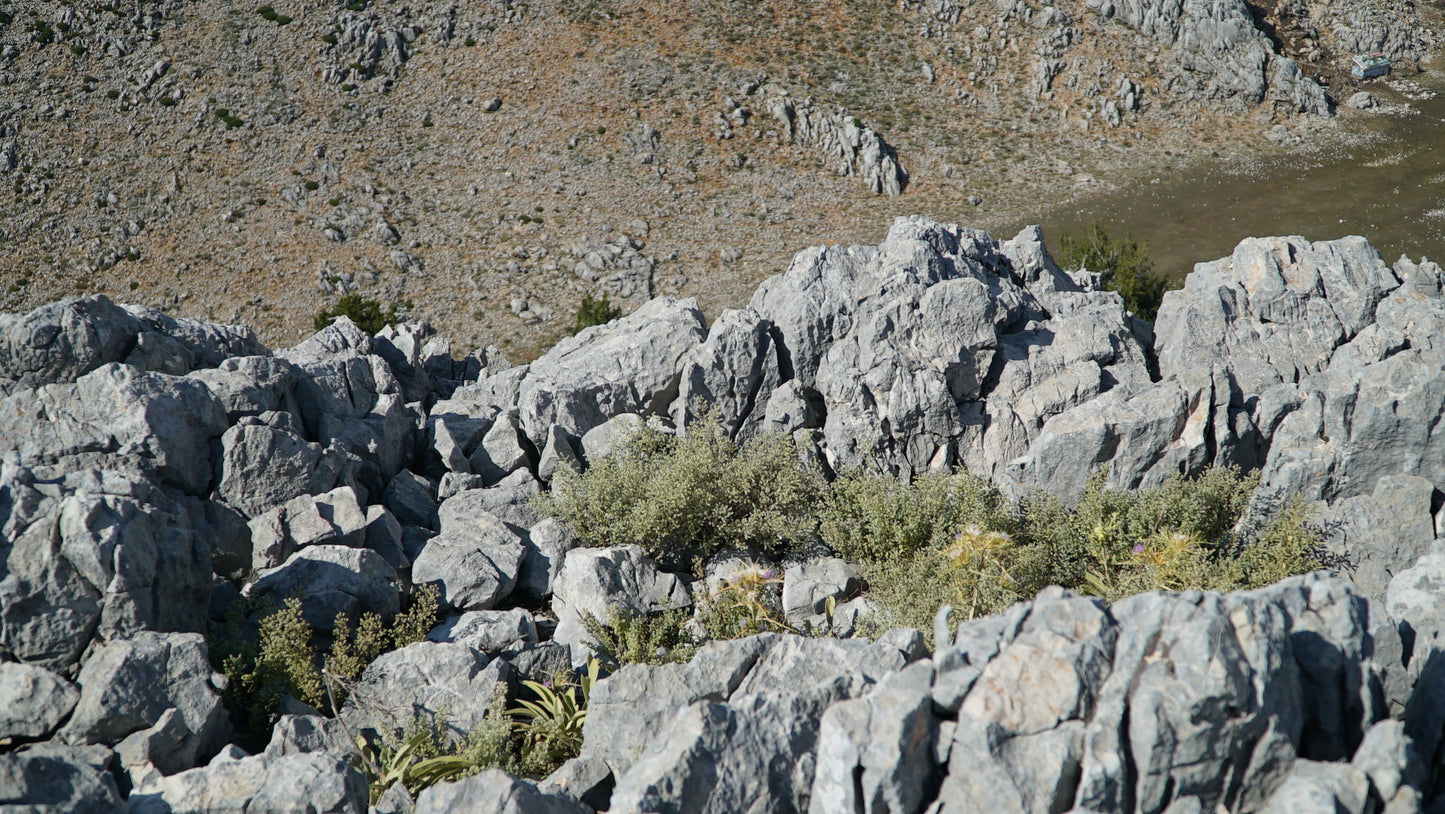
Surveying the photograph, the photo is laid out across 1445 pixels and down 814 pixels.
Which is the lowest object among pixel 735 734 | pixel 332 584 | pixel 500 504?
pixel 500 504

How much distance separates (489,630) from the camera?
35.2ft

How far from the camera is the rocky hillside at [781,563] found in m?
6.12

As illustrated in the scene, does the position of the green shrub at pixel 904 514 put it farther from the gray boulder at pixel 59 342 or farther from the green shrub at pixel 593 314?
the green shrub at pixel 593 314

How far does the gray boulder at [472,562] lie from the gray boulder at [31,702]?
399cm

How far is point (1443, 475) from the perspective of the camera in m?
11.4

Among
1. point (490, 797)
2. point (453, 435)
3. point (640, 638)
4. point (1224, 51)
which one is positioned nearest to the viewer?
point (490, 797)

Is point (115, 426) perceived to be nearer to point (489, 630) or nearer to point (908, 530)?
point (489, 630)

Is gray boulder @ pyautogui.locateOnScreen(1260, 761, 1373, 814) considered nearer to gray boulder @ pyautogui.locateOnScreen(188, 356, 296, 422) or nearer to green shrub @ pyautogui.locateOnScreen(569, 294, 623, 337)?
gray boulder @ pyautogui.locateOnScreen(188, 356, 296, 422)

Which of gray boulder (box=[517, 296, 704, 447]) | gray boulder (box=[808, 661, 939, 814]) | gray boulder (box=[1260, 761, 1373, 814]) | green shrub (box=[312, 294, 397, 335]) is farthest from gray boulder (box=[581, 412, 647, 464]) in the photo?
green shrub (box=[312, 294, 397, 335])

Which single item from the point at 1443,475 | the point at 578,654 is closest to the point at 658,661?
the point at 578,654

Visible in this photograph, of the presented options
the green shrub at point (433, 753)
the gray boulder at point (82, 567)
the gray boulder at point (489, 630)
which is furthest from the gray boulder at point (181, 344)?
the green shrub at point (433, 753)

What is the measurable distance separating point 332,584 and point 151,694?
2.60m

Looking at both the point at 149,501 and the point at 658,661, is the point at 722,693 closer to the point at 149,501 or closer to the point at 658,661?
the point at 658,661

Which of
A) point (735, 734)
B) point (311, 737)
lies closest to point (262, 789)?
point (311, 737)
